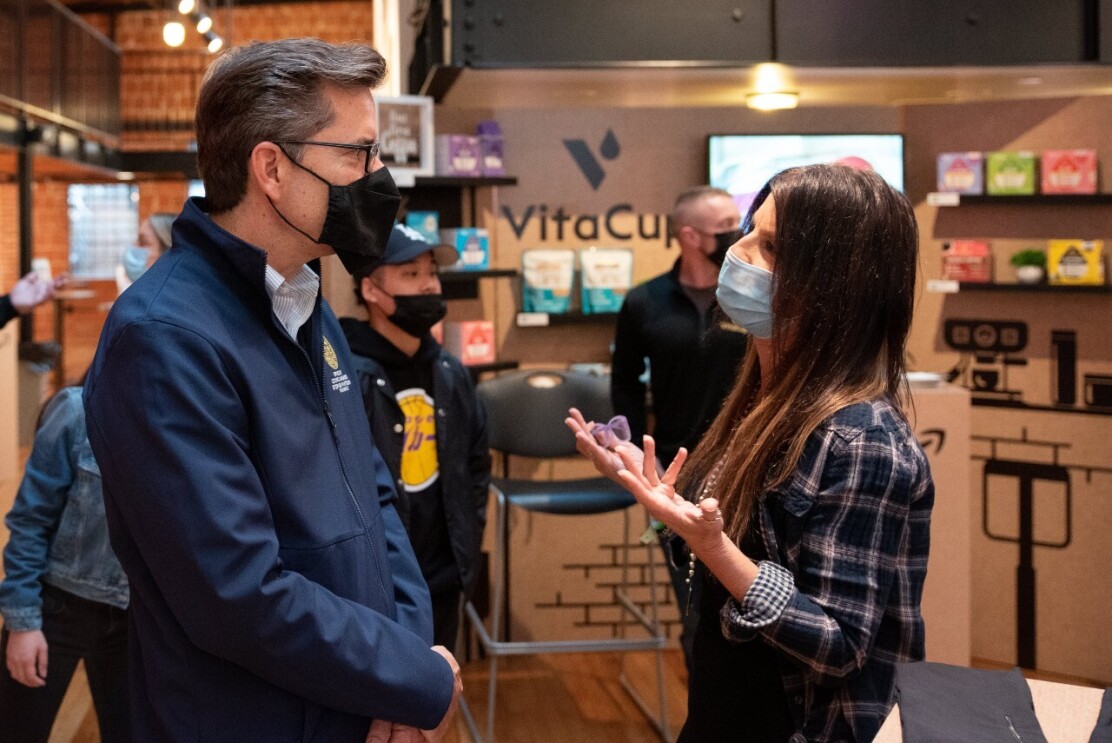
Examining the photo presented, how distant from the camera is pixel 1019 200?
16.4ft

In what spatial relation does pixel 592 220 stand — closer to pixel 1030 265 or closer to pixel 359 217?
pixel 1030 265

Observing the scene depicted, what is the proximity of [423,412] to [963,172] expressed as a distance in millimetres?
3152

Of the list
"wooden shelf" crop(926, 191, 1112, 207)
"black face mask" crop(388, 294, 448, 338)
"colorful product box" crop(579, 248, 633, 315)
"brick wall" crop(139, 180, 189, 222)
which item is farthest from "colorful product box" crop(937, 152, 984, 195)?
"brick wall" crop(139, 180, 189, 222)

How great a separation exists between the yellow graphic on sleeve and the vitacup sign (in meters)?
2.27

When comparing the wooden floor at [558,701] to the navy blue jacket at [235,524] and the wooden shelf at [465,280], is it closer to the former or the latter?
the wooden shelf at [465,280]

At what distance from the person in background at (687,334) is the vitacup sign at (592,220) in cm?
121

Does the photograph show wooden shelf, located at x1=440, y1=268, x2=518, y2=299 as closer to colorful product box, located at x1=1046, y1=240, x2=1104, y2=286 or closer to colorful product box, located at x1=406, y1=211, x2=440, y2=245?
colorful product box, located at x1=406, y1=211, x2=440, y2=245

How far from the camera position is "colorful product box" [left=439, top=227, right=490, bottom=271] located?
4.86m

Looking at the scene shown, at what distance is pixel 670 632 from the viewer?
17.3 ft

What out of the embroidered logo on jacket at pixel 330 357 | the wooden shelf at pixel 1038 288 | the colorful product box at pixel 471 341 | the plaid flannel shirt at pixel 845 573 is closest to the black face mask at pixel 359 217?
the embroidered logo on jacket at pixel 330 357

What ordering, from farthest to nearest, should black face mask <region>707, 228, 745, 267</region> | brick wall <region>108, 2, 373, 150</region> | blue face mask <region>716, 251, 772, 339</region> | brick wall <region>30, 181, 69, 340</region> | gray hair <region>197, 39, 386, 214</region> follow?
brick wall <region>108, 2, 373, 150</region> → brick wall <region>30, 181, 69, 340</region> → black face mask <region>707, 228, 745, 267</region> → blue face mask <region>716, 251, 772, 339</region> → gray hair <region>197, 39, 386, 214</region>

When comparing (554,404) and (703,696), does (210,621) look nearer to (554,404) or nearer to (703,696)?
(703,696)

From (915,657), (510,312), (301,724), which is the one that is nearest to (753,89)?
(510,312)

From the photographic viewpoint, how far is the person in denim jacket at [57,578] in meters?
2.38
